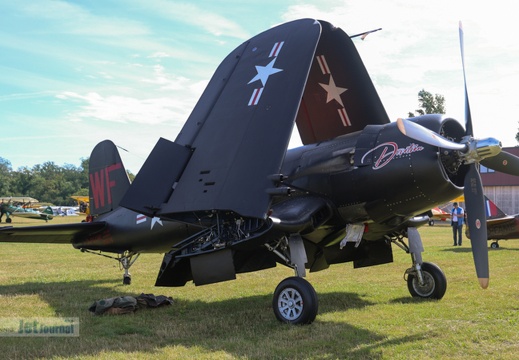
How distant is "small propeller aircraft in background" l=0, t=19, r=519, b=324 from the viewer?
6773mm

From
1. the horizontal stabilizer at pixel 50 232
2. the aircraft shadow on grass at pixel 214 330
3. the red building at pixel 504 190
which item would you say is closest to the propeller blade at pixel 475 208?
the aircraft shadow on grass at pixel 214 330

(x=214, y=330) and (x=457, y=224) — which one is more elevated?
(x=457, y=224)

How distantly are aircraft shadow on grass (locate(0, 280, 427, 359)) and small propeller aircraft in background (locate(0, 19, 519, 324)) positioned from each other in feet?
1.94

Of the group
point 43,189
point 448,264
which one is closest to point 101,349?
point 448,264

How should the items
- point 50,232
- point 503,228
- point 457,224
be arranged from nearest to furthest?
point 50,232, point 503,228, point 457,224

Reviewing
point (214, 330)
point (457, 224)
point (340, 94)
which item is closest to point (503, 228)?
point (457, 224)

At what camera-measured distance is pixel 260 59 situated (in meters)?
7.95

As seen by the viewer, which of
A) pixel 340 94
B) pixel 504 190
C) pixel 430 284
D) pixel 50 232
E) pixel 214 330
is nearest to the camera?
pixel 214 330

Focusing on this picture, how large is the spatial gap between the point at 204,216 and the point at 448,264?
31.3ft

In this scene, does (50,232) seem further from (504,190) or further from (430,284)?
(504,190)

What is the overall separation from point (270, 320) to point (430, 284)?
3262 millimetres

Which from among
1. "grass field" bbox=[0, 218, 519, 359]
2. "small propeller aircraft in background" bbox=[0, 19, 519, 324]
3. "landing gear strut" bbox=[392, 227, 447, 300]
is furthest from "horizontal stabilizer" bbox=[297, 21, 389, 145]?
"grass field" bbox=[0, 218, 519, 359]

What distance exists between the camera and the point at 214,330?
6.78 metres

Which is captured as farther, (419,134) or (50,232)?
(50,232)
